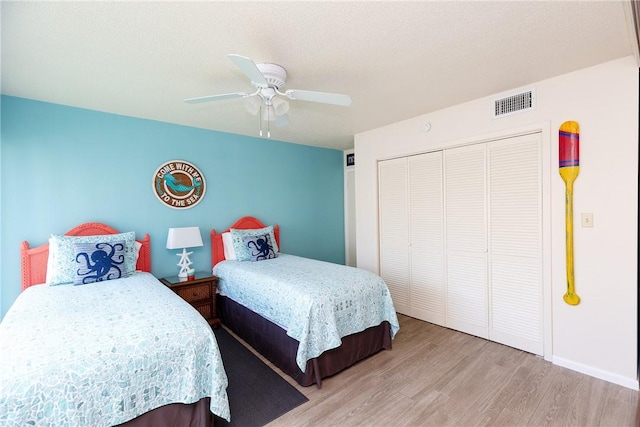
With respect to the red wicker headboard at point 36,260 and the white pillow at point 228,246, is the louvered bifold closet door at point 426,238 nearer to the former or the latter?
the white pillow at point 228,246

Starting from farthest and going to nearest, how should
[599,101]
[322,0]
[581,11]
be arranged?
[599,101], [581,11], [322,0]

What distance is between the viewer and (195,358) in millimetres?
1583

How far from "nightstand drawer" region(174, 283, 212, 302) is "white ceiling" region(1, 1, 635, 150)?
6.40ft

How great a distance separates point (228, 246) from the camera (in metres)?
3.76

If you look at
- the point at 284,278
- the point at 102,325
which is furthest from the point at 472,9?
the point at 102,325

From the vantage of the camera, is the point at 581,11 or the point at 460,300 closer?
the point at 581,11

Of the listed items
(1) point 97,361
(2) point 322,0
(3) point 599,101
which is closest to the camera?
(1) point 97,361

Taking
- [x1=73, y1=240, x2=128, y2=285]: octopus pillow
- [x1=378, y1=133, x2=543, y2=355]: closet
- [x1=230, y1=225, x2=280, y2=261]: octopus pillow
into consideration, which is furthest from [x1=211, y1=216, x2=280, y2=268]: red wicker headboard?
[x1=378, y1=133, x2=543, y2=355]: closet

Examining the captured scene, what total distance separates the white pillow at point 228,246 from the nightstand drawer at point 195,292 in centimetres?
49

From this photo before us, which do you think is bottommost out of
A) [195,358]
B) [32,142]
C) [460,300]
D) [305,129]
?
[460,300]

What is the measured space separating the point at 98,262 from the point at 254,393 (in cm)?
183

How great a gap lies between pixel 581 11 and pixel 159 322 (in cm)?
296

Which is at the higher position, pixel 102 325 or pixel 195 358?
pixel 102 325

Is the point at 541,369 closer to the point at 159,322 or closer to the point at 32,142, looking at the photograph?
the point at 159,322
